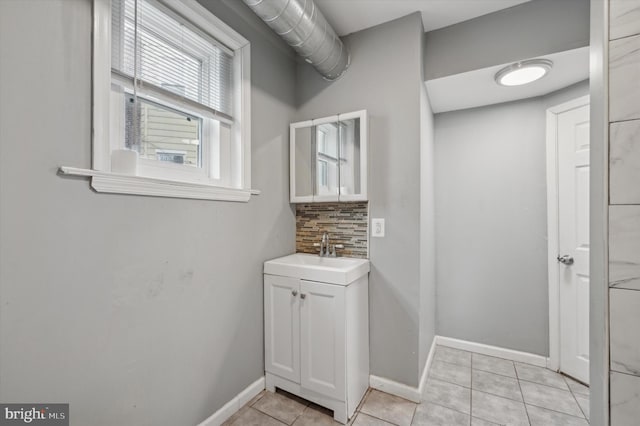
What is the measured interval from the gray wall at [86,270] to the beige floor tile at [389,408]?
2.92 feet

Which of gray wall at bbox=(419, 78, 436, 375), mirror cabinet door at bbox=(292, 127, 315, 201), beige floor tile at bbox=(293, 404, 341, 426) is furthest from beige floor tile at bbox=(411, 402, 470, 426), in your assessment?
mirror cabinet door at bbox=(292, 127, 315, 201)

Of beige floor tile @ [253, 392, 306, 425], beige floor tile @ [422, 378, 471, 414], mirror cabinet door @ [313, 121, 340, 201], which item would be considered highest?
mirror cabinet door @ [313, 121, 340, 201]

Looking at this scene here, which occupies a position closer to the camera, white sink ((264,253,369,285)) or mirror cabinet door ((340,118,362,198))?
white sink ((264,253,369,285))

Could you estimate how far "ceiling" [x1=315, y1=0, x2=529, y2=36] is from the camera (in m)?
A: 1.84

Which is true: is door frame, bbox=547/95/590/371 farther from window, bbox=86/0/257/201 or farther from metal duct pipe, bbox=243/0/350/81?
window, bbox=86/0/257/201

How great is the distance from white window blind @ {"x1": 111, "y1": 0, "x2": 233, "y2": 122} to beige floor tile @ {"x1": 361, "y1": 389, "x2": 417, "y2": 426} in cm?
210

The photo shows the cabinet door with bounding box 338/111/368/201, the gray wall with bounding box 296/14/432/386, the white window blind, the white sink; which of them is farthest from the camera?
the cabinet door with bounding box 338/111/368/201

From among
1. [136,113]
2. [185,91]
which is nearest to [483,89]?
[185,91]

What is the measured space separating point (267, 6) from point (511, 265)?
8.80 feet

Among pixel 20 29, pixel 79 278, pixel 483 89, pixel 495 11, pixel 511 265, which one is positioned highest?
pixel 495 11

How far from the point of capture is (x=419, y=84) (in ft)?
6.28

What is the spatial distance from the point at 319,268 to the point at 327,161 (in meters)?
0.88

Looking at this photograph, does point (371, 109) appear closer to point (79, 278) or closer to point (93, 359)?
point (79, 278)

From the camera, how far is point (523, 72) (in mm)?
1915
